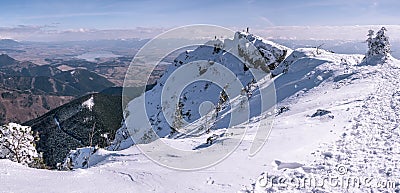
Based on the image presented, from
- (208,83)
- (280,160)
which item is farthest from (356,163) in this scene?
(208,83)

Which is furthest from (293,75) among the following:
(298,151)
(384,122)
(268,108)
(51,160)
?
(51,160)

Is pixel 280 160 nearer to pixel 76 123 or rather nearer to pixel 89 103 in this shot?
pixel 76 123

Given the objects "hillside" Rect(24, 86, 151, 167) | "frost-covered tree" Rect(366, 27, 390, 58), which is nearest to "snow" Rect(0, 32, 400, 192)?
"frost-covered tree" Rect(366, 27, 390, 58)

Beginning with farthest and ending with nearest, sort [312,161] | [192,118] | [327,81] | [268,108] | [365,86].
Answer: [192,118], [327,81], [268,108], [365,86], [312,161]

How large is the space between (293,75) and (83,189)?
33.1 m

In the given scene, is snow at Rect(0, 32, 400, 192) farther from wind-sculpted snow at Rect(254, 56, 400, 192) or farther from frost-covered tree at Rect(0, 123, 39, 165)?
frost-covered tree at Rect(0, 123, 39, 165)

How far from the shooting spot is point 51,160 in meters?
113

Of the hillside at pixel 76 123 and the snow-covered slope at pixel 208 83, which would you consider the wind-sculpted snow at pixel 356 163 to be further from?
the hillside at pixel 76 123

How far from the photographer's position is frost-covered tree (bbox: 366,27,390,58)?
121 feet

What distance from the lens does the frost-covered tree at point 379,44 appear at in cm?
3675

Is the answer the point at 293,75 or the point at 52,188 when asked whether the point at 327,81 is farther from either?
the point at 52,188

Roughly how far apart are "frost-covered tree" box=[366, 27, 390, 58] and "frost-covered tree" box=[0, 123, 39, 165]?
35.9 metres

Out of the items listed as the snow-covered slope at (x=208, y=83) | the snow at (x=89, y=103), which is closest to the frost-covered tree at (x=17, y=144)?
the snow-covered slope at (x=208, y=83)

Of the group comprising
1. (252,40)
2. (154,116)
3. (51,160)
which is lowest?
(51,160)
